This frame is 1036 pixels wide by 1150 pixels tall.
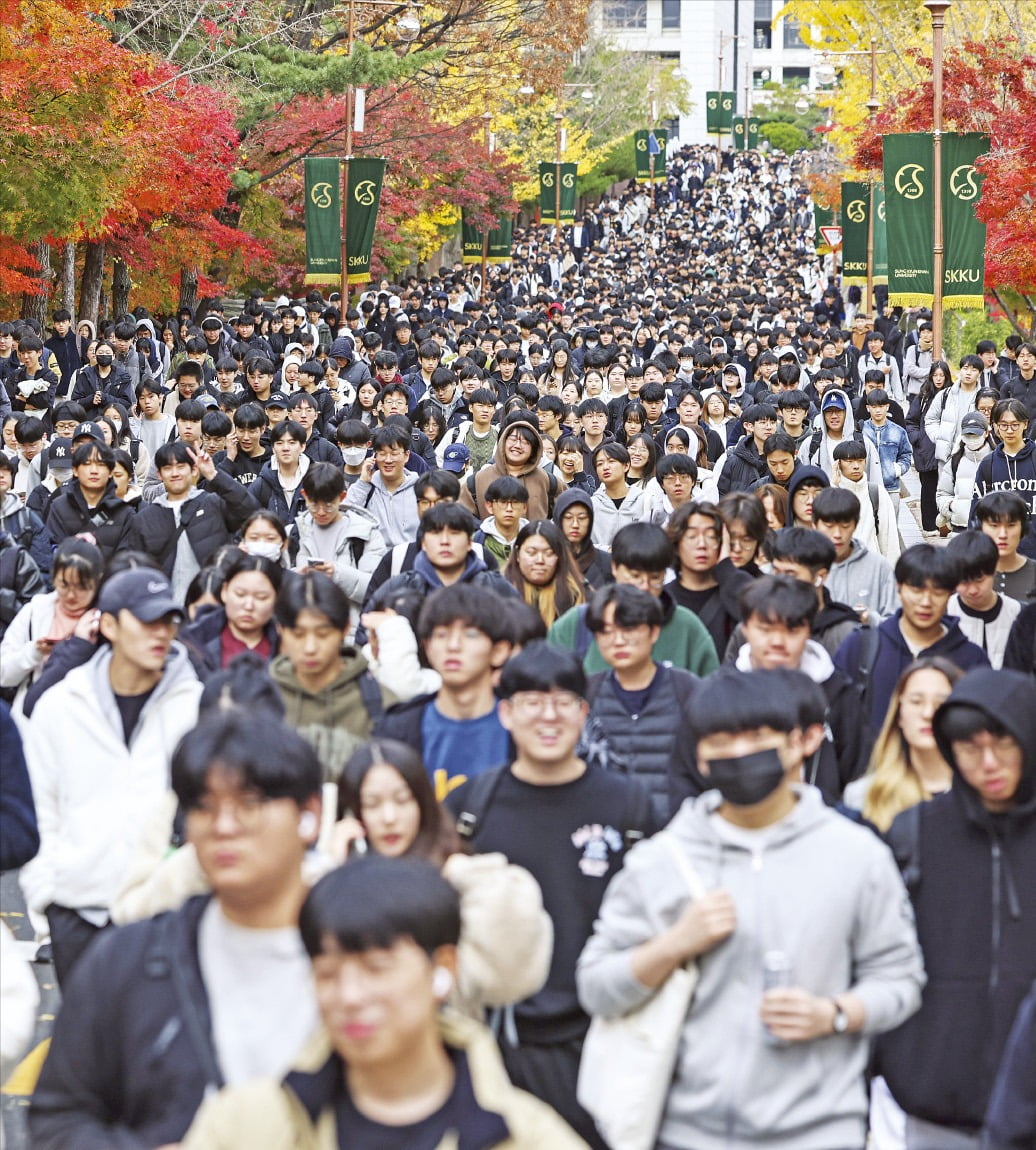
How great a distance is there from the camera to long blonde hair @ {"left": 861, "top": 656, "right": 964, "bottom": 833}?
194 inches

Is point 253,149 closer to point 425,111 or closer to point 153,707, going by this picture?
point 425,111

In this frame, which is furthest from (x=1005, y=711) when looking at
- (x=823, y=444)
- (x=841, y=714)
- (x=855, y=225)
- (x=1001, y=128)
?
(x=855, y=225)

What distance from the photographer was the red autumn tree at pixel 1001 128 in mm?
19188

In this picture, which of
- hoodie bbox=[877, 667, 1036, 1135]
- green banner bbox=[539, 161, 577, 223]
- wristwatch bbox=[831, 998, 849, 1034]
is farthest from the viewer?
green banner bbox=[539, 161, 577, 223]

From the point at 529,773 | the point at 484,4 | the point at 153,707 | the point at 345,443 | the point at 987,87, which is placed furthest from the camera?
the point at 484,4

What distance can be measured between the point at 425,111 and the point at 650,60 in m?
66.4

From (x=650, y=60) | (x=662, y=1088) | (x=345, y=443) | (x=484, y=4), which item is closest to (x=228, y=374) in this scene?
(x=345, y=443)

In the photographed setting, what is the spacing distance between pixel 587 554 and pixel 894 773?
4040 mm

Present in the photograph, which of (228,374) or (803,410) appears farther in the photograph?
(228,374)

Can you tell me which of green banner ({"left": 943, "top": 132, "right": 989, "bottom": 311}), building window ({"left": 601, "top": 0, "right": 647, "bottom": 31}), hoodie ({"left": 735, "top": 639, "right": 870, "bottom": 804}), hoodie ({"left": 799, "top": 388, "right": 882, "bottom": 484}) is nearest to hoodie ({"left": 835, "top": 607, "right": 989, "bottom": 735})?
hoodie ({"left": 735, "top": 639, "right": 870, "bottom": 804})

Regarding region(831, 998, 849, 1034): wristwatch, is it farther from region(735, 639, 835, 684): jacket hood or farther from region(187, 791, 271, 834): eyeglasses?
region(735, 639, 835, 684): jacket hood

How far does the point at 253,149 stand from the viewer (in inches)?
1172

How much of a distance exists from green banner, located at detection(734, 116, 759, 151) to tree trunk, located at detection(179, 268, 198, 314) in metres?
80.3

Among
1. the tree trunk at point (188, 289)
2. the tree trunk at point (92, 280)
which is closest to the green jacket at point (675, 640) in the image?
the tree trunk at point (92, 280)
